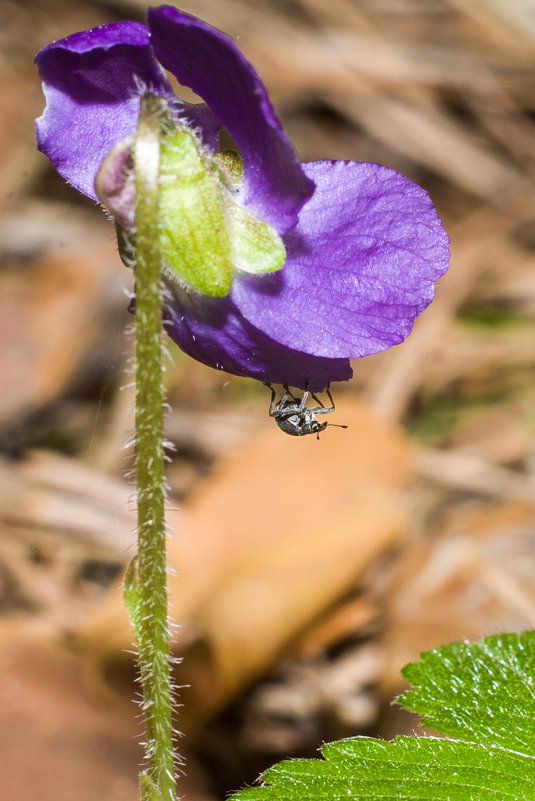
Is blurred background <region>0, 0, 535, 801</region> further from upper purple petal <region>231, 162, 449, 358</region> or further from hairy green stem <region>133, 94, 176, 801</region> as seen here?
upper purple petal <region>231, 162, 449, 358</region>

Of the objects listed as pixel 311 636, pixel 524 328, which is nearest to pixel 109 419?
pixel 311 636

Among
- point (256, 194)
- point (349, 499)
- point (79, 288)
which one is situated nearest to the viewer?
point (256, 194)

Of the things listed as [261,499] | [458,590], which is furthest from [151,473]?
[261,499]

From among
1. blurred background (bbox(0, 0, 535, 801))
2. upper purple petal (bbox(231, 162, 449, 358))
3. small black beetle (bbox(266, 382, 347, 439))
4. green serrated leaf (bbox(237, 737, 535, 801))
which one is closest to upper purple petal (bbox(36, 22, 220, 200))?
upper purple petal (bbox(231, 162, 449, 358))

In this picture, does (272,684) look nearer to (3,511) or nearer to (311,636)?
(311,636)

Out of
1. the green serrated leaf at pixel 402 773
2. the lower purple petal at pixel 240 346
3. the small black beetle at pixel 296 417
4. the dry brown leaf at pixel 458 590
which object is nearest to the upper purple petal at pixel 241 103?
the lower purple petal at pixel 240 346

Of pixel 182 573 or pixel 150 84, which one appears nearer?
pixel 150 84

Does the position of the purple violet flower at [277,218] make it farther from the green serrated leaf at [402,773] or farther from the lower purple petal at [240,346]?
the green serrated leaf at [402,773]
